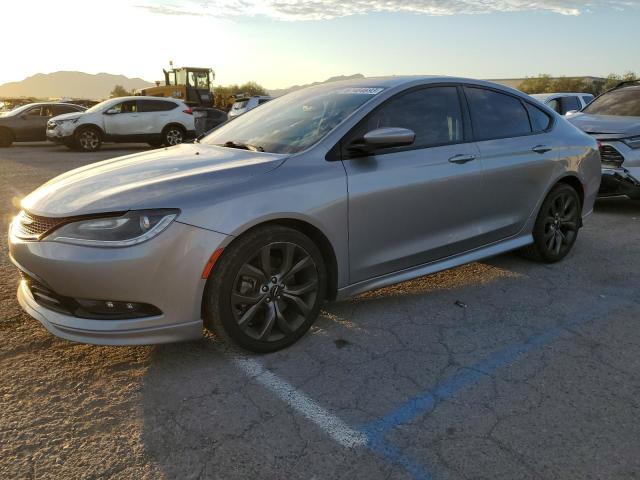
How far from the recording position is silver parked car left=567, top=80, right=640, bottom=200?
21.0 ft

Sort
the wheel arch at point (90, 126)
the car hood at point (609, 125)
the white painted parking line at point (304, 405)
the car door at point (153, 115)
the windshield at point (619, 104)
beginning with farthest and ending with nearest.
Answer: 1. the car door at point (153, 115)
2. the wheel arch at point (90, 126)
3. the windshield at point (619, 104)
4. the car hood at point (609, 125)
5. the white painted parking line at point (304, 405)

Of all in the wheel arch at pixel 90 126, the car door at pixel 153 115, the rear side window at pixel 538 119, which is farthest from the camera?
the car door at pixel 153 115

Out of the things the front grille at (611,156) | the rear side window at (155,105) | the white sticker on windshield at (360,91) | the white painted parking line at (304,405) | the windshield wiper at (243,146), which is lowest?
the white painted parking line at (304,405)

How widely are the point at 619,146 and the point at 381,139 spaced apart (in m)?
4.78

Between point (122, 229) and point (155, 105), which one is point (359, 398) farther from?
point (155, 105)

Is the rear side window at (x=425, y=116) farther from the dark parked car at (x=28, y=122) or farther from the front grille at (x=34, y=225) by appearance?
the dark parked car at (x=28, y=122)

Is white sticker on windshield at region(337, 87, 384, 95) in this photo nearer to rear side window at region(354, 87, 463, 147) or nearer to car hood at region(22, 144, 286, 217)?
rear side window at region(354, 87, 463, 147)

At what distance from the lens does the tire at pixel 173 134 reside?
16062 millimetres

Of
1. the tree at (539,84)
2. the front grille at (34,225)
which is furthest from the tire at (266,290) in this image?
the tree at (539,84)

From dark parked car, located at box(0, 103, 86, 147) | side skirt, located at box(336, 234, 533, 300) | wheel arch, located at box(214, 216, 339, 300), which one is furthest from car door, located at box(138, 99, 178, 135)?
wheel arch, located at box(214, 216, 339, 300)

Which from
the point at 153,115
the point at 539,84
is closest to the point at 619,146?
the point at 153,115

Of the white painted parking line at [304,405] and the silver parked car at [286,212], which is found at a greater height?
the silver parked car at [286,212]

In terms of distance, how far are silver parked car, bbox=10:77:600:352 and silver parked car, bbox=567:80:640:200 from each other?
2.54 m

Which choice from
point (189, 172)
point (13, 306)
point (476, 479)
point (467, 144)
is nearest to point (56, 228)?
point (189, 172)
